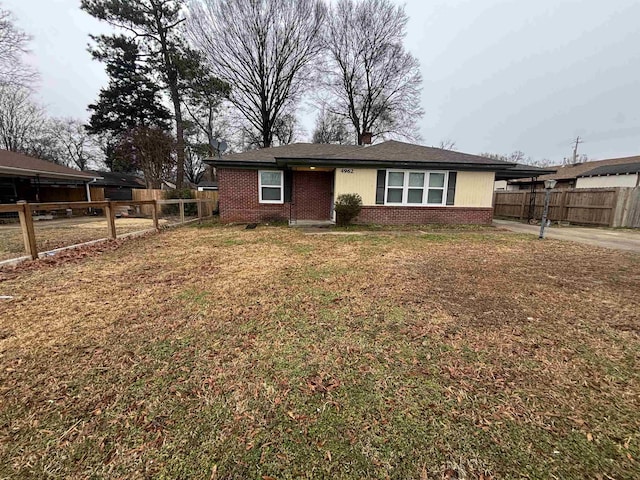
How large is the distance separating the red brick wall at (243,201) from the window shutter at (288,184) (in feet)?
1.08

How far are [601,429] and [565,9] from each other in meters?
23.8

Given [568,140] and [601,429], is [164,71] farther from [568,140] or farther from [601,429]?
[568,140]

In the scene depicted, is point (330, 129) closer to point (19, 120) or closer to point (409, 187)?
point (409, 187)

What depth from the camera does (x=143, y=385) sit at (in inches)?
79.4

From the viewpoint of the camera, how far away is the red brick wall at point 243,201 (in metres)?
11.5

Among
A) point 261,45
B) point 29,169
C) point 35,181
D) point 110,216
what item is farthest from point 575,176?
point 35,181

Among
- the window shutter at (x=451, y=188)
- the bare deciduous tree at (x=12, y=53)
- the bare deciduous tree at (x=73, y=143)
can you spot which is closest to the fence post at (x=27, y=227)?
the window shutter at (x=451, y=188)

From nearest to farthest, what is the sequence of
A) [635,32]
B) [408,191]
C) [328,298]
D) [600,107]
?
[328,298] → [408,191] → [635,32] → [600,107]

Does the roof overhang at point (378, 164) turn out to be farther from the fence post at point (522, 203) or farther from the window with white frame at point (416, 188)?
→ the fence post at point (522, 203)

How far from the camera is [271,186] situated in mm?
11773

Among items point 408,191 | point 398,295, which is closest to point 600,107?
point 408,191

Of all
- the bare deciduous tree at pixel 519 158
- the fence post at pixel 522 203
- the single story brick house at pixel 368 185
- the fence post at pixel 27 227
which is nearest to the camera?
the fence post at pixel 27 227

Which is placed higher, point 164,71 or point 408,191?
point 164,71

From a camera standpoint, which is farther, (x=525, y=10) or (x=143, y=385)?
(x=525, y=10)
